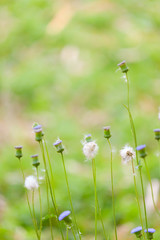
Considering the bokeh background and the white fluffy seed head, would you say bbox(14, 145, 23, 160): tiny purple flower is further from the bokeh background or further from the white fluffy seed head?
the bokeh background

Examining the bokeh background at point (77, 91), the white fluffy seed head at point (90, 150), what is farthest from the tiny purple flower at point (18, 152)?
the bokeh background at point (77, 91)

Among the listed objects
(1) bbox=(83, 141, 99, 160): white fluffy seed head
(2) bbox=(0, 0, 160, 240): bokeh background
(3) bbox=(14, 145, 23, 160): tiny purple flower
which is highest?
(2) bbox=(0, 0, 160, 240): bokeh background

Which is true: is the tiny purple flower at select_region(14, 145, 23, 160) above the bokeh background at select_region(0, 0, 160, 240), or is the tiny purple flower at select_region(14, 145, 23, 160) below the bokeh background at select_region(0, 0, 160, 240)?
below

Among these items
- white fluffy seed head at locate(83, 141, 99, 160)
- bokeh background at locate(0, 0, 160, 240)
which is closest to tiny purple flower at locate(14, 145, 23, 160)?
white fluffy seed head at locate(83, 141, 99, 160)

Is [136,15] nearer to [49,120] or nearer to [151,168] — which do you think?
[49,120]

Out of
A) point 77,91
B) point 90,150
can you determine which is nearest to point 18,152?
point 90,150

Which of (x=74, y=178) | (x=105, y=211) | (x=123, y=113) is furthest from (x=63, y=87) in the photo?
(x=105, y=211)

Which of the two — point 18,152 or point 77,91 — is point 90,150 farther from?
point 77,91

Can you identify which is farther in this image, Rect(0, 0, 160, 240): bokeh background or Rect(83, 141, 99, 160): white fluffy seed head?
Rect(0, 0, 160, 240): bokeh background
